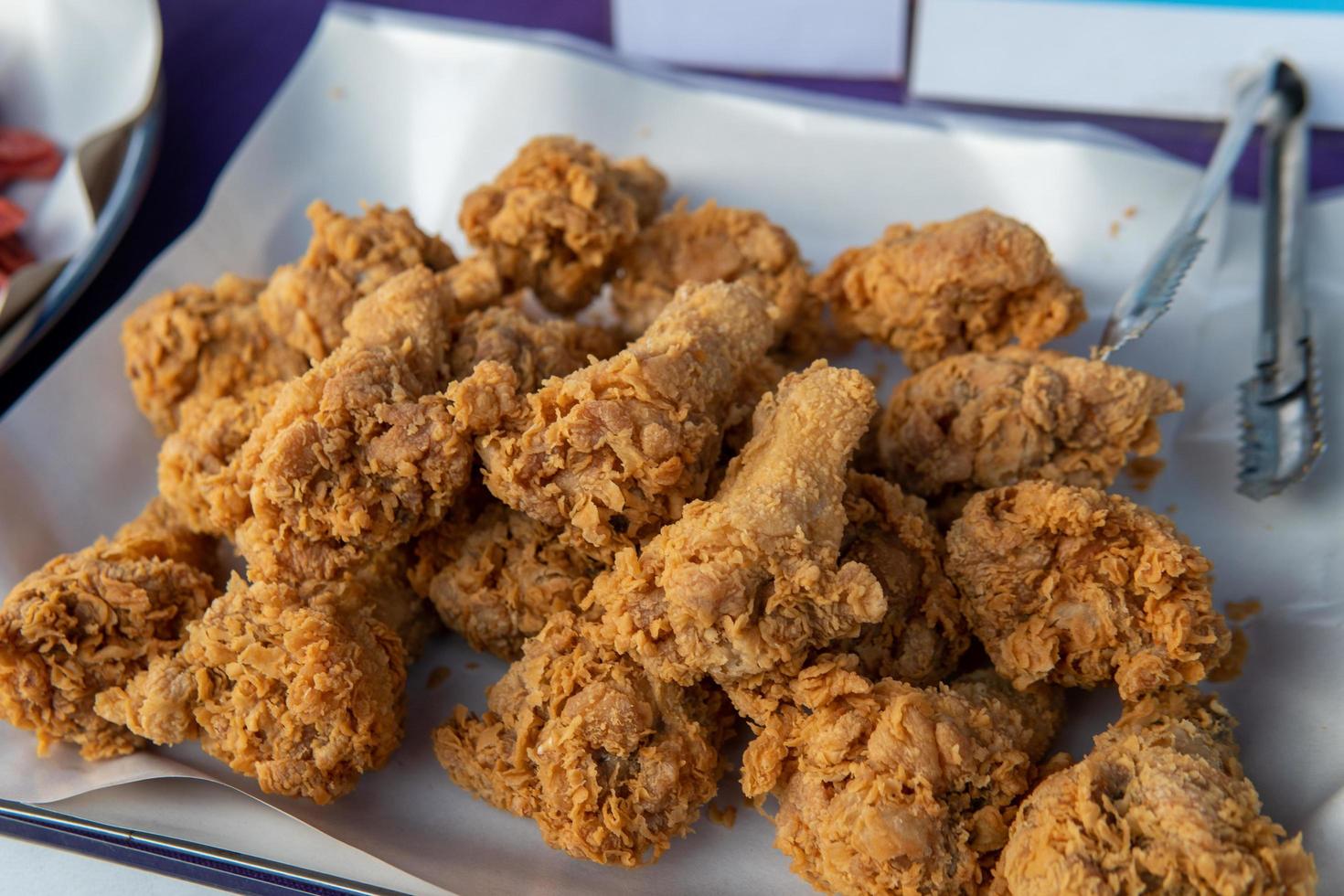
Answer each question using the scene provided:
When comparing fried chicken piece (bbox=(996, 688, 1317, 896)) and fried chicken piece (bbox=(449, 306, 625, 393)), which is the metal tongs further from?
fried chicken piece (bbox=(449, 306, 625, 393))

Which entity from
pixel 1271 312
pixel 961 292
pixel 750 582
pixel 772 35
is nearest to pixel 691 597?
pixel 750 582

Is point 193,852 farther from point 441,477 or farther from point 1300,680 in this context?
point 1300,680

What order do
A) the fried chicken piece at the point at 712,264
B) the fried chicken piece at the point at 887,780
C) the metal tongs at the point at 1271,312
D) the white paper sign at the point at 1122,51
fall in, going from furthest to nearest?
the white paper sign at the point at 1122,51, the fried chicken piece at the point at 712,264, the metal tongs at the point at 1271,312, the fried chicken piece at the point at 887,780

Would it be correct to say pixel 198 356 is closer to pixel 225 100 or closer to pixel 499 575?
pixel 499 575

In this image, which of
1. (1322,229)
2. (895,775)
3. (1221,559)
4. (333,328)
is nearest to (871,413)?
(895,775)

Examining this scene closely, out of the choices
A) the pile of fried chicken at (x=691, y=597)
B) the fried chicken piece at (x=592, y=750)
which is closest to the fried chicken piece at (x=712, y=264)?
the pile of fried chicken at (x=691, y=597)

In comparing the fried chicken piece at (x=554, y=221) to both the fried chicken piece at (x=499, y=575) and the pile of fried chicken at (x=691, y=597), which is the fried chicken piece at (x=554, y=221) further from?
the fried chicken piece at (x=499, y=575)

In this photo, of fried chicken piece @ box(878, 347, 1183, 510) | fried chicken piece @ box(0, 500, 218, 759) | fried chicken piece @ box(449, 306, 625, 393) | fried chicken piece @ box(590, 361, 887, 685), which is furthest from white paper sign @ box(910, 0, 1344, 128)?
fried chicken piece @ box(0, 500, 218, 759)
